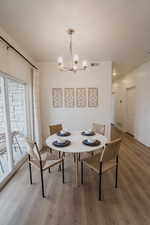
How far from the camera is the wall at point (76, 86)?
12.0 feet

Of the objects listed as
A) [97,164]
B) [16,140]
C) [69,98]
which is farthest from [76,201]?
[69,98]

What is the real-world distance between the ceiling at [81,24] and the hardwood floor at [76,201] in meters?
2.76

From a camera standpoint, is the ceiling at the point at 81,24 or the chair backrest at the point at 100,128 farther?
the chair backrest at the point at 100,128

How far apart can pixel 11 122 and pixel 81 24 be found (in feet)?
7.71

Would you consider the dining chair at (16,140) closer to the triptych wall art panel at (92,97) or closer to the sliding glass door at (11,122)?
the sliding glass door at (11,122)

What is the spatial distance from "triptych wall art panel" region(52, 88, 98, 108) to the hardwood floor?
2.00 metres

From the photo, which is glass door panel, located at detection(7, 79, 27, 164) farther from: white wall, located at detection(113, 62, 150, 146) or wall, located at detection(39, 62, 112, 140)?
white wall, located at detection(113, 62, 150, 146)

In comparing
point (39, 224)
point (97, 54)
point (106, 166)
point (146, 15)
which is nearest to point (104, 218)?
point (106, 166)

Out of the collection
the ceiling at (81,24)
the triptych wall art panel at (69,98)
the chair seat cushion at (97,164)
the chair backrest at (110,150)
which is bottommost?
the chair seat cushion at (97,164)

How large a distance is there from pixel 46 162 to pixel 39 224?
77 cm

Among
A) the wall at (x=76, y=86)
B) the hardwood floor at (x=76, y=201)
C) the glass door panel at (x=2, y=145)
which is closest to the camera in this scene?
the hardwood floor at (x=76, y=201)

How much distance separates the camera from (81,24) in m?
1.96

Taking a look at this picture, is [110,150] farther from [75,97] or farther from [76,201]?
[75,97]

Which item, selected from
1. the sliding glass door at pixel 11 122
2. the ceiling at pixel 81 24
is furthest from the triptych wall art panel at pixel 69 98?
the sliding glass door at pixel 11 122
